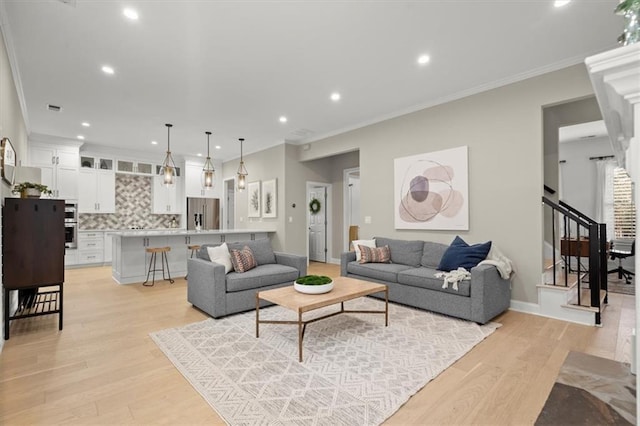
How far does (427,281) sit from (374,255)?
43.2 inches

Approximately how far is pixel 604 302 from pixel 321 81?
475cm

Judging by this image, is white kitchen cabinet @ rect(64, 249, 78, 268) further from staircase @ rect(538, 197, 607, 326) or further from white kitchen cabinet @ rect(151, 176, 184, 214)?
staircase @ rect(538, 197, 607, 326)

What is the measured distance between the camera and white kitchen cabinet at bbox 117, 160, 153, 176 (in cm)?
797

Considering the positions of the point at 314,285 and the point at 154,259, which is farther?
the point at 154,259

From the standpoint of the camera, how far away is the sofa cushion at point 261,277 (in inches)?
142

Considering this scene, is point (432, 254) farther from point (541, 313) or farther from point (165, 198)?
point (165, 198)

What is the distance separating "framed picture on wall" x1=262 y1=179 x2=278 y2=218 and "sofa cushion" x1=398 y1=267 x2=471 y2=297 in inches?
157

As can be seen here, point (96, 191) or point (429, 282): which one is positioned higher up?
point (96, 191)

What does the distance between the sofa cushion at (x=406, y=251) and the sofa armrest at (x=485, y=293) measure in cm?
109

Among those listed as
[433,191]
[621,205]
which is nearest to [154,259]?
[433,191]

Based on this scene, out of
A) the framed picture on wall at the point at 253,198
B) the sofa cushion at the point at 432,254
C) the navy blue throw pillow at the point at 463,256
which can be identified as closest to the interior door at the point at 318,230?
the framed picture on wall at the point at 253,198

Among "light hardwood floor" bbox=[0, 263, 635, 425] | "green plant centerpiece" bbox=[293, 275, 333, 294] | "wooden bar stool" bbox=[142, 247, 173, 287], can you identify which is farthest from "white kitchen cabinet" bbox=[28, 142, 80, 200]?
"green plant centerpiece" bbox=[293, 275, 333, 294]

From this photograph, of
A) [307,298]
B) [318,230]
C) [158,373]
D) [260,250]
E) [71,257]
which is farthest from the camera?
[318,230]

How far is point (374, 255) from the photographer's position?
468cm
